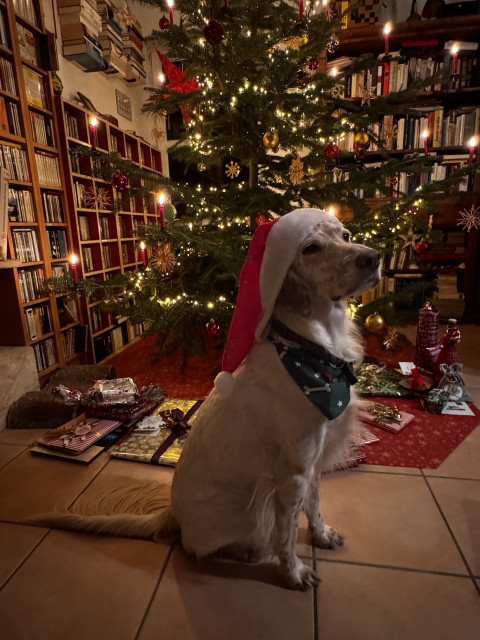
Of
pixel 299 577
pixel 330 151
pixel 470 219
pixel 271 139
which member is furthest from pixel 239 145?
pixel 470 219

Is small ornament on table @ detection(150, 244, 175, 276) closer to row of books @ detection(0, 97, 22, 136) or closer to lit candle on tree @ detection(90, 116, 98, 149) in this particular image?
row of books @ detection(0, 97, 22, 136)

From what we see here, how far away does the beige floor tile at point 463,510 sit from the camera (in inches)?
41.1

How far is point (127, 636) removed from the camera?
0.85 meters

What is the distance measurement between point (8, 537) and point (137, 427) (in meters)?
0.66

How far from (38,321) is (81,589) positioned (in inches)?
71.9

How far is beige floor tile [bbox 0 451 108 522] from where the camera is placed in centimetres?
127

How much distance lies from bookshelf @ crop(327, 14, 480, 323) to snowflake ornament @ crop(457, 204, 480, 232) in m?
0.06

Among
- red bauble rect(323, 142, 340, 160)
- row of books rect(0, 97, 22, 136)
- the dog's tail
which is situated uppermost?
row of books rect(0, 97, 22, 136)

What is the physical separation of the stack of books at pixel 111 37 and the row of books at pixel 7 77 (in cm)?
125

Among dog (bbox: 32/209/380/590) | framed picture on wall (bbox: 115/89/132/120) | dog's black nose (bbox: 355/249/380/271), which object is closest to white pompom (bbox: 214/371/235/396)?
dog (bbox: 32/209/380/590)

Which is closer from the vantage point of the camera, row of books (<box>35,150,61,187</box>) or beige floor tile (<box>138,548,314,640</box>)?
beige floor tile (<box>138,548,314,640</box>)

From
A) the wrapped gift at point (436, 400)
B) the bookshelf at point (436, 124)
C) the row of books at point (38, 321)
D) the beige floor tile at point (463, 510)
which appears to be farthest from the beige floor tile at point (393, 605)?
the bookshelf at point (436, 124)

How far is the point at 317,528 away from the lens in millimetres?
1058

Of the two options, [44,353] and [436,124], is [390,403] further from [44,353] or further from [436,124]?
[436,124]
